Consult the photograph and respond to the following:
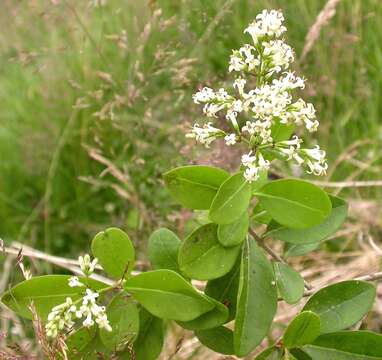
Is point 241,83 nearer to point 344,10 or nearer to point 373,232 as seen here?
point 373,232

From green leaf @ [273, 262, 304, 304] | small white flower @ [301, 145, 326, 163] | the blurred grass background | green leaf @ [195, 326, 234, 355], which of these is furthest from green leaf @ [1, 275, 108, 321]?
the blurred grass background

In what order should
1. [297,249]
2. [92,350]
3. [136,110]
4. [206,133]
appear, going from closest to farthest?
1. [206,133]
2. [92,350]
3. [297,249]
4. [136,110]

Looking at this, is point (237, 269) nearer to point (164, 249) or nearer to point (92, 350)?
point (164, 249)

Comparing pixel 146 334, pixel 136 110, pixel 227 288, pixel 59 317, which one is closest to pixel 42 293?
pixel 59 317

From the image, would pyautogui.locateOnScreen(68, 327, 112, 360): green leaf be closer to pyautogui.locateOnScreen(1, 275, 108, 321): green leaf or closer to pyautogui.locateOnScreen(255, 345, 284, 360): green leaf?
pyautogui.locateOnScreen(1, 275, 108, 321): green leaf

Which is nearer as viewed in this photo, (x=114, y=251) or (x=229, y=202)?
(x=229, y=202)

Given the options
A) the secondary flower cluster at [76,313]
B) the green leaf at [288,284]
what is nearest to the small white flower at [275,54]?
the green leaf at [288,284]
